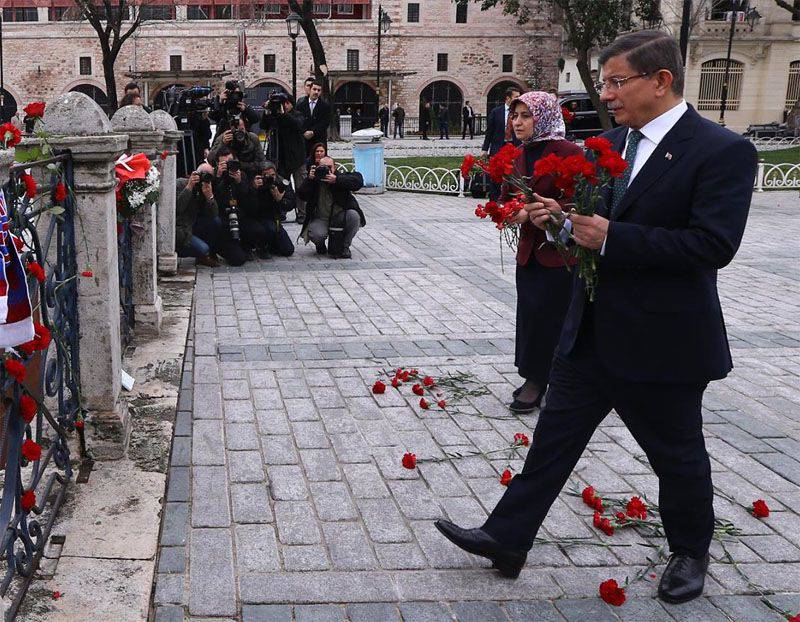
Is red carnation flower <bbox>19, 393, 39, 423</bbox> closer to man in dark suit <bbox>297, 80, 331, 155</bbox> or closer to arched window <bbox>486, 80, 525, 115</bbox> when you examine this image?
man in dark suit <bbox>297, 80, 331, 155</bbox>

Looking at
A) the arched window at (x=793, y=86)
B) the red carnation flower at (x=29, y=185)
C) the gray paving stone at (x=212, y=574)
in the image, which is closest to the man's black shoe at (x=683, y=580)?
the gray paving stone at (x=212, y=574)

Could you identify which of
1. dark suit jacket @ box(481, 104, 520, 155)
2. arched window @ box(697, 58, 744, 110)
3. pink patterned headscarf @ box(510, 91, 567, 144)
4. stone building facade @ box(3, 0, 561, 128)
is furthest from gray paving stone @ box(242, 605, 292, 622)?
stone building facade @ box(3, 0, 561, 128)

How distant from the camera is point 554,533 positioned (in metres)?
4.16

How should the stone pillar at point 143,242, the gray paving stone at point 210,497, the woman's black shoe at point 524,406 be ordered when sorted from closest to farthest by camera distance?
the gray paving stone at point 210,497, the woman's black shoe at point 524,406, the stone pillar at point 143,242

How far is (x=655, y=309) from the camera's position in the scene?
332 centimetres

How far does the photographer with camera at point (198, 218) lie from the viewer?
10.2 metres

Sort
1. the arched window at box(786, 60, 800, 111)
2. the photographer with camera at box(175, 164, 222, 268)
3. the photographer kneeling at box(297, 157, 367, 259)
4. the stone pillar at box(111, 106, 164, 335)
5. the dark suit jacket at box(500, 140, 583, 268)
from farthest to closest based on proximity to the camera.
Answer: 1. the arched window at box(786, 60, 800, 111)
2. the photographer kneeling at box(297, 157, 367, 259)
3. the photographer with camera at box(175, 164, 222, 268)
4. the stone pillar at box(111, 106, 164, 335)
5. the dark suit jacket at box(500, 140, 583, 268)

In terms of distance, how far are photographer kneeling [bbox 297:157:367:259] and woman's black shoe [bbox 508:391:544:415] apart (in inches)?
223

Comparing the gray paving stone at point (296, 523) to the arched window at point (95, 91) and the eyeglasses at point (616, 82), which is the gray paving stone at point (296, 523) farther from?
the arched window at point (95, 91)

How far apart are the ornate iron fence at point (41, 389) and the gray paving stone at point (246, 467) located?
75cm

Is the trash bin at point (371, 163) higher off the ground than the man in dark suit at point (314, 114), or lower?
lower

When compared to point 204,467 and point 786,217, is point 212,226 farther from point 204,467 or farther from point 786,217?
point 786,217

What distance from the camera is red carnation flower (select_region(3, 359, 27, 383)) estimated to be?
3123mm

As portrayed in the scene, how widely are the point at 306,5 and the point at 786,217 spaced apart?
2166 centimetres
